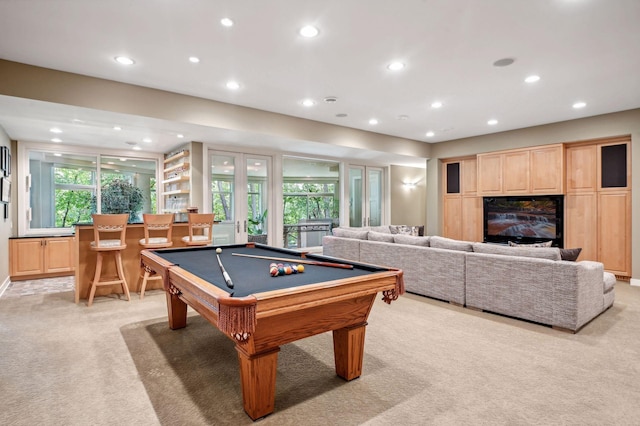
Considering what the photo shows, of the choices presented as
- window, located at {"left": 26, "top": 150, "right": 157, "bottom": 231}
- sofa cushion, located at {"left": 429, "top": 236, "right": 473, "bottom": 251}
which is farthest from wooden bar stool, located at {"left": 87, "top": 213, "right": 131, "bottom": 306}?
sofa cushion, located at {"left": 429, "top": 236, "right": 473, "bottom": 251}

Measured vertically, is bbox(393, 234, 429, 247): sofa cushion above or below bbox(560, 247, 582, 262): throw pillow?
above

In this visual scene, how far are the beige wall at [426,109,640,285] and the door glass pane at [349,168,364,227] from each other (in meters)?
1.71

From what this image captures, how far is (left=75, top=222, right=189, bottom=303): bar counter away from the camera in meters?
4.34

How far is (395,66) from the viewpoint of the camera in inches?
143

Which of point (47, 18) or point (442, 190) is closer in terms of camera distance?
point (47, 18)

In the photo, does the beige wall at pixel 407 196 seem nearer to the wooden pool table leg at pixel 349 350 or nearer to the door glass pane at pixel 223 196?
the door glass pane at pixel 223 196

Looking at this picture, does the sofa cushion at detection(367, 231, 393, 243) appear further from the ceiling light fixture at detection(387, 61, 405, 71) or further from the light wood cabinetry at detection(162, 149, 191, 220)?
the light wood cabinetry at detection(162, 149, 191, 220)

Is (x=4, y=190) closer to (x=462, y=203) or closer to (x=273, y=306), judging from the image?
(x=273, y=306)

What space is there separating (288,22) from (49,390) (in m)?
3.15

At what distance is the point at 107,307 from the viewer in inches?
158

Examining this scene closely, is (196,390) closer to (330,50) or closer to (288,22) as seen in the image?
(288,22)

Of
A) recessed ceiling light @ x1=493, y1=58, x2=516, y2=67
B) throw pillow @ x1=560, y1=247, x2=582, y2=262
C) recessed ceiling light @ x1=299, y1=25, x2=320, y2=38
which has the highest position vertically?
recessed ceiling light @ x1=299, y1=25, x2=320, y2=38

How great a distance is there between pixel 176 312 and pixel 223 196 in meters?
3.70

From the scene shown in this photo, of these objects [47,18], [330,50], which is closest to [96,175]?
[47,18]
